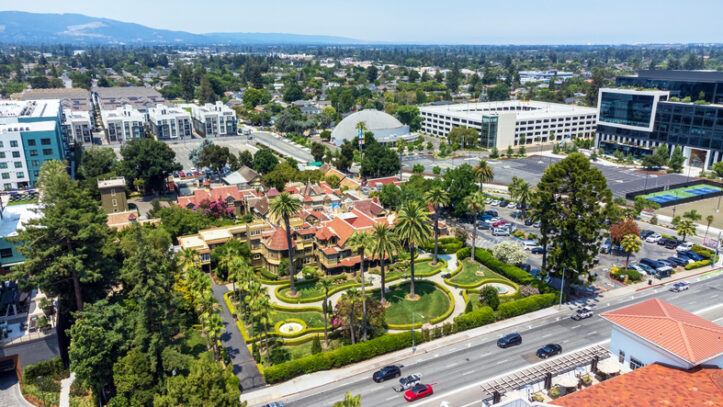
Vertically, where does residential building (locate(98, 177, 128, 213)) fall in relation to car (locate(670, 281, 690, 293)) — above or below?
above

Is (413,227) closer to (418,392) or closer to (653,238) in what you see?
(418,392)

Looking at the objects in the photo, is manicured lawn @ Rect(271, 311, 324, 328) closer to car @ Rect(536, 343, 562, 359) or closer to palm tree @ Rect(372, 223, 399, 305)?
palm tree @ Rect(372, 223, 399, 305)

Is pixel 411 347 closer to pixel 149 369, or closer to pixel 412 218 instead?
pixel 412 218

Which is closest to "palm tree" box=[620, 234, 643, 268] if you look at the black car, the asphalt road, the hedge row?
the asphalt road

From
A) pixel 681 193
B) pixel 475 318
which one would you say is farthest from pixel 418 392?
pixel 681 193

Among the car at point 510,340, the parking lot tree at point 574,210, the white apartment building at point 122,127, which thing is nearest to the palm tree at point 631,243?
the parking lot tree at point 574,210

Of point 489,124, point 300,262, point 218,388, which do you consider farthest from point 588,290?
point 489,124

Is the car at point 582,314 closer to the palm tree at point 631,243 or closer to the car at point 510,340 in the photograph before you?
the car at point 510,340
